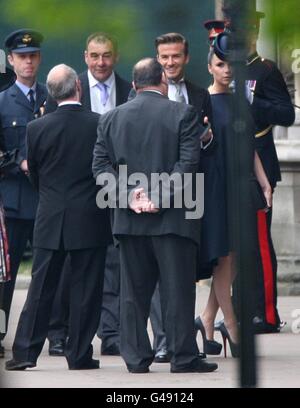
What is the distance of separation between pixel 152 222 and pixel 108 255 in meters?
1.43

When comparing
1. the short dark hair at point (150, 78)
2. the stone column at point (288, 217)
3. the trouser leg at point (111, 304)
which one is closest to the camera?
the short dark hair at point (150, 78)

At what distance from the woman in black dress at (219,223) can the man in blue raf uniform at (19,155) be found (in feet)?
4.30

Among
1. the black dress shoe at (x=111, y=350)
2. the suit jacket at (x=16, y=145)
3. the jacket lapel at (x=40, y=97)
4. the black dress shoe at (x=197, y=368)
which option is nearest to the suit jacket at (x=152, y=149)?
the black dress shoe at (x=197, y=368)

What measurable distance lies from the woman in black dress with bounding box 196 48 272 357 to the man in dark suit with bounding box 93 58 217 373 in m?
0.57

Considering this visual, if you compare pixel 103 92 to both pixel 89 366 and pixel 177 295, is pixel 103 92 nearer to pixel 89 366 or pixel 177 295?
pixel 177 295

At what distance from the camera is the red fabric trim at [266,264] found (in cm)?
1020

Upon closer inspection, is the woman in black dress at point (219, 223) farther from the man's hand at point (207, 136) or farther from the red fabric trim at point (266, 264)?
the red fabric trim at point (266, 264)

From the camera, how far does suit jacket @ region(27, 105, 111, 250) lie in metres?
8.37

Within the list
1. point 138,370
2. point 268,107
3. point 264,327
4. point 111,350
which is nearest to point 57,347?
point 111,350

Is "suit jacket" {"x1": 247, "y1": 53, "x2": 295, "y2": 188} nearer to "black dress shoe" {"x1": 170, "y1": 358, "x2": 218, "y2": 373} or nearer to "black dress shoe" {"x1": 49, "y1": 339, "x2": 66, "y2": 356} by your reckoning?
"black dress shoe" {"x1": 49, "y1": 339, "x2": 66, "y2": 356}

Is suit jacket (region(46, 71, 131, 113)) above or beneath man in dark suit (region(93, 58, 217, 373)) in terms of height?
above

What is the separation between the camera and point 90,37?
365 centimetres

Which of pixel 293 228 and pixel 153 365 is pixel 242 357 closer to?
pixel 153 365

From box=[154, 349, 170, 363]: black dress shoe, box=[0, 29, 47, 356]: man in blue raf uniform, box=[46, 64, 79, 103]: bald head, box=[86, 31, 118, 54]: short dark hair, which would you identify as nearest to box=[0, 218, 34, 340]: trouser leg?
box=[0, 29, 47, 356]: man in blue raf uniform
